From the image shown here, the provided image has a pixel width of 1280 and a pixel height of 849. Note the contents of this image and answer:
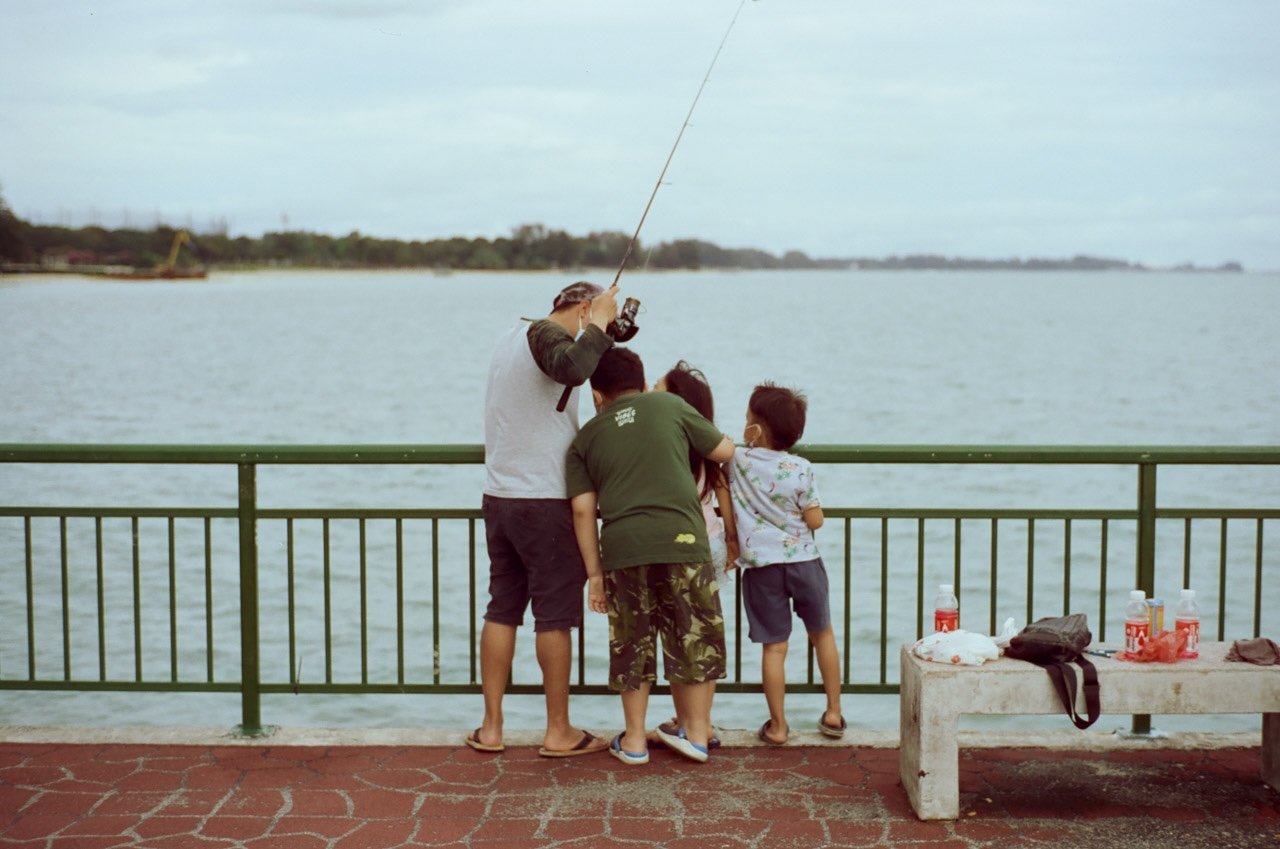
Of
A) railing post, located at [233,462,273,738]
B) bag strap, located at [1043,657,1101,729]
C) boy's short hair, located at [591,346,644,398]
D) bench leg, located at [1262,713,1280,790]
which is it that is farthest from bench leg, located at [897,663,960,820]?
railing post, located at [233,462,273,738]

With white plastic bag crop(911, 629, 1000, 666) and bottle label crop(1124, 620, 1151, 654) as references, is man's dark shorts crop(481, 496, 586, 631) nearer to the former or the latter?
white plastic bag crop(911, 629, 1000, 666)

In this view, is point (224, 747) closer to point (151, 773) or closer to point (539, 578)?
point (151, 773)

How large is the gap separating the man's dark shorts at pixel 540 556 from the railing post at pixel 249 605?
113cm

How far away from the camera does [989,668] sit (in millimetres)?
4887

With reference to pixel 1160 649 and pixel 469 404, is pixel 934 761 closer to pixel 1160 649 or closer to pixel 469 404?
pixel 1160 649

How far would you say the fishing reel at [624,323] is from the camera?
545cm

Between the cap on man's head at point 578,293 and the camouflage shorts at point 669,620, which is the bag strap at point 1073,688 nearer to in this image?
the camouflage shorts at point 669,620

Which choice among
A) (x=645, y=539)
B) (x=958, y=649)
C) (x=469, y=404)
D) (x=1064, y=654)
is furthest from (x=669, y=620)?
(x=469, y=404)

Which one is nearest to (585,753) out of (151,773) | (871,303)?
(151,773)

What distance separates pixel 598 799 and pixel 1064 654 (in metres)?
1.85

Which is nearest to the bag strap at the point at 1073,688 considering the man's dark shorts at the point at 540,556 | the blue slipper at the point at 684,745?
the blue slipper at the point at 684,745

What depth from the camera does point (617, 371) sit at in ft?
18.1

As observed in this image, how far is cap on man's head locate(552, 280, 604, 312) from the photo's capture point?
542 cm

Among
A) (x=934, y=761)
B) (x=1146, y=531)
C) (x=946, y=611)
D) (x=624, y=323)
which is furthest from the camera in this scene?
(x=1146, y=531)
